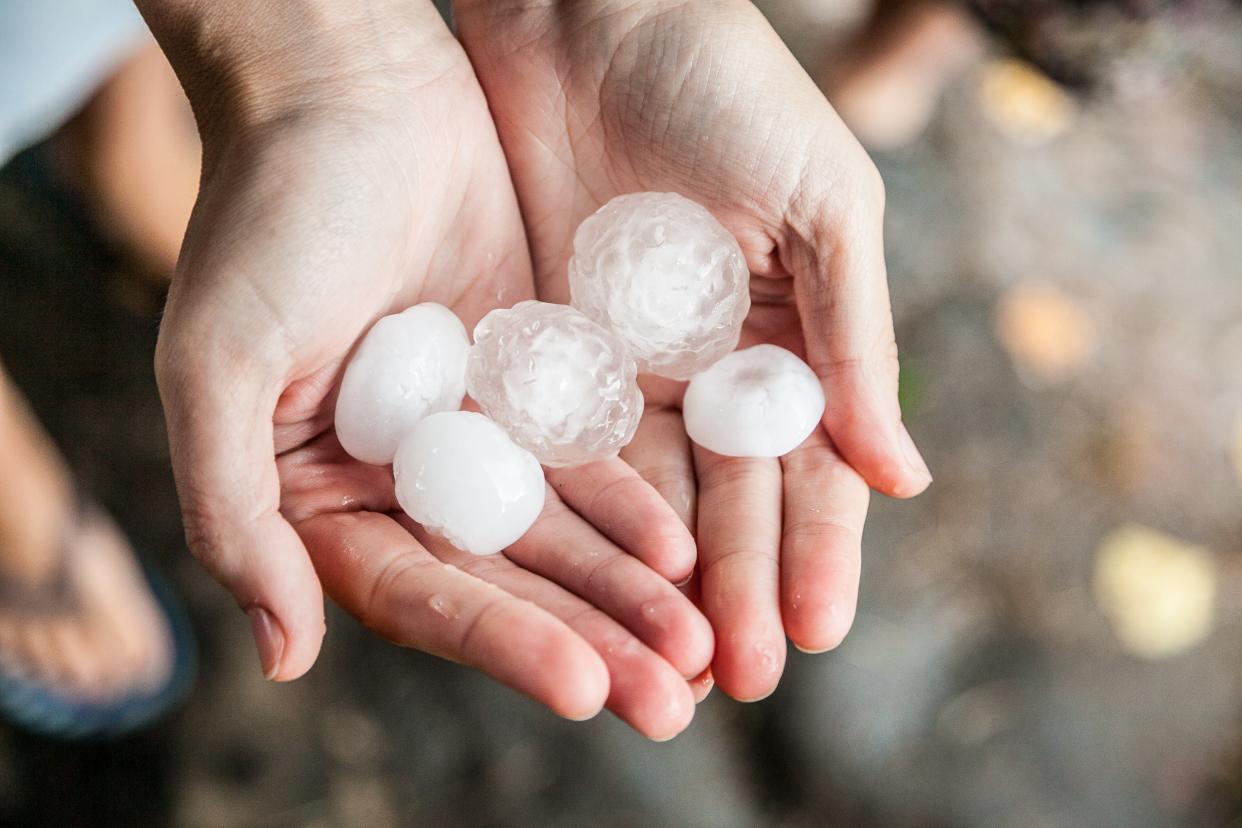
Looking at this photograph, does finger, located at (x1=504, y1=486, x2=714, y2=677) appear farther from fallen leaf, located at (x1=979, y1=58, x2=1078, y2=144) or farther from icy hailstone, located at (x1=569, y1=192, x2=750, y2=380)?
fallen leaf, located at (x1=979, y1=58, x2=1078, y2=144)

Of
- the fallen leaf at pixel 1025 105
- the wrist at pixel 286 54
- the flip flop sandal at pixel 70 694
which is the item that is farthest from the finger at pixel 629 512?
the fallen leaf at pixel 1025 105

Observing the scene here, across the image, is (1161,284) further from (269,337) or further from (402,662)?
(269,337)

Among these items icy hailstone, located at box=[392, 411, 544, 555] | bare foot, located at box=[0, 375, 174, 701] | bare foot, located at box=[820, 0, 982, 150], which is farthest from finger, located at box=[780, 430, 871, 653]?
bare foot, located at box=[820, 0, 982, 150]

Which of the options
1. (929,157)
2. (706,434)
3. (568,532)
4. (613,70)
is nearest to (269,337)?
(568,532)

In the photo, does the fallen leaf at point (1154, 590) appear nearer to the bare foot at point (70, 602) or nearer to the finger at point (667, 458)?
the finger at point (667, 458)

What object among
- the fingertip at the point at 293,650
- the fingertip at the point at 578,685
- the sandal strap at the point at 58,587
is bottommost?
the sandal strap at the point at 58,587

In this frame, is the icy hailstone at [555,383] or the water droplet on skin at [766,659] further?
the icy hailstone at [555,383]
